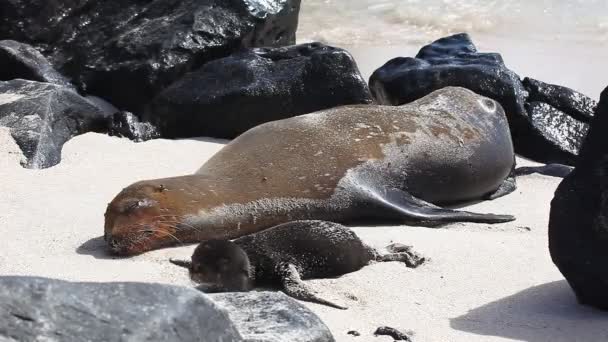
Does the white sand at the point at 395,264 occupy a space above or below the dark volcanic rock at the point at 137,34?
below

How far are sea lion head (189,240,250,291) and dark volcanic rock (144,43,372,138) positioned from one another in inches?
129

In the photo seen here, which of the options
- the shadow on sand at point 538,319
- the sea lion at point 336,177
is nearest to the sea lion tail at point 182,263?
the sea lion at point 336,177

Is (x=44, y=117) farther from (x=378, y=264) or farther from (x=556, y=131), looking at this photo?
(x=556, y=131)

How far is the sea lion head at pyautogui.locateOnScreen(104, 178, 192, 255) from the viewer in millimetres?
5227

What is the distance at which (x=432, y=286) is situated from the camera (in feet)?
15.7

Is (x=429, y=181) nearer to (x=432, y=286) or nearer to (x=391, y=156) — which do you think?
(x=391, y=156)

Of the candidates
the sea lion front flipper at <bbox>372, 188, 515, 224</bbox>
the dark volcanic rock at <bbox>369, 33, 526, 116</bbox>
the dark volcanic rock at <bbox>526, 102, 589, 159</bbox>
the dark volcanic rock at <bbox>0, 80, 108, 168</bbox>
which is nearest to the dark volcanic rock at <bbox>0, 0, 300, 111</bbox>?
the dark volcanic rock at <bbox>0, 80, 108, 168</bbox>

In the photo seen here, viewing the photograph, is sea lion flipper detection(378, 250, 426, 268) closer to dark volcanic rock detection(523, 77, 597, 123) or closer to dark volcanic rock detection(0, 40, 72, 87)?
dark volcanic rock detection(523, 77, 597, 123)

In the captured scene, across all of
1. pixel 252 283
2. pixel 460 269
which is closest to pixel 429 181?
pixel 460 269

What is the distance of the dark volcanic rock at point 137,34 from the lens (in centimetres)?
838

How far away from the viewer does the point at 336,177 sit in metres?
6.05

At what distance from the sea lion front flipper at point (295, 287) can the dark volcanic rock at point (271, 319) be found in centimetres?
90

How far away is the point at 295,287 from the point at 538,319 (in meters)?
0.99

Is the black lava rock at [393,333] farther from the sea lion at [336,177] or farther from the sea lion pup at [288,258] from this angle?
the sea lion at [336,177]
